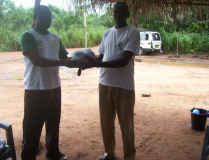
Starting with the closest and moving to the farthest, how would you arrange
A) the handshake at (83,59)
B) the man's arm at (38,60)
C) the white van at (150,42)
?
1. the man's arm at (38,60)
2. the handshake at (83,59)
3. the white van at (150,42)

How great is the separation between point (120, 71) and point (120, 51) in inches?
8.5

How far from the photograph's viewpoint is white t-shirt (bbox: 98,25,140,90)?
88.2 inches

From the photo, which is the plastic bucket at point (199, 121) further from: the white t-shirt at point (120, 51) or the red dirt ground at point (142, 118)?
the white t-shirt at point (120, 51)

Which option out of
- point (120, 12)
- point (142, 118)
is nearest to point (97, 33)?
point (142, 118)

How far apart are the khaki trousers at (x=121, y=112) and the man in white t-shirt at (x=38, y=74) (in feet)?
1.75

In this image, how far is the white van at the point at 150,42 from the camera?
56.2 feet

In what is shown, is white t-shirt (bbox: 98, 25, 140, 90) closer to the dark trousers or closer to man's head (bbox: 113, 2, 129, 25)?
man's head (bbox: 113, 2, 129, 25)

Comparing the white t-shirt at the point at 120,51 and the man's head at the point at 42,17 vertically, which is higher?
the man's head at the point at 42,17

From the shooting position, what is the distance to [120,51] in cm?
229

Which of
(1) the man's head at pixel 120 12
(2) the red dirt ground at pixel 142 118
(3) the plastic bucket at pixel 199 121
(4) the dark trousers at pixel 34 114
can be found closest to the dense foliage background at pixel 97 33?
(2) the red dirt ground at pixel 142 118

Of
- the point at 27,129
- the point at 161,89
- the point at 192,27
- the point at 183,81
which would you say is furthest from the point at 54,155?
the point at 192,27

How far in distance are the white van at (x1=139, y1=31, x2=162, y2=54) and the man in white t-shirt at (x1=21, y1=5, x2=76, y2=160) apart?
15.5 meters

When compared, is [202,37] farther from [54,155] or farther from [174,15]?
[54,155]

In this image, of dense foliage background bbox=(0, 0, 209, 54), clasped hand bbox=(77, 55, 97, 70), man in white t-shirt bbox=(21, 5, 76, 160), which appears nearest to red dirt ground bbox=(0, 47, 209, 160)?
man in white t-shirt bbox=(21, 5, 76, 160)
